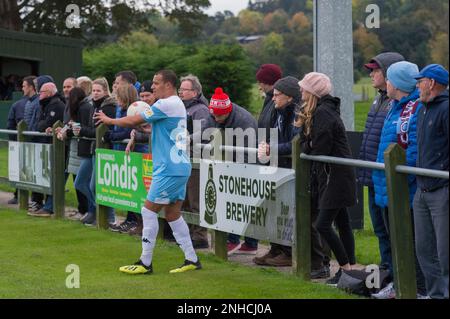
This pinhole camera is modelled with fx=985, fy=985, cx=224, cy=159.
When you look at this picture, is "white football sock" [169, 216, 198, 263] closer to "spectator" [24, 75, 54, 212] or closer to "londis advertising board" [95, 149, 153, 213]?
"londis advertising board" [95, 149, 153, 213]

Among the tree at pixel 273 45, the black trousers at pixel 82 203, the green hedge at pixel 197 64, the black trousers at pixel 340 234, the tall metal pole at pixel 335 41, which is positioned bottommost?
the black trousers at pixel 82 203

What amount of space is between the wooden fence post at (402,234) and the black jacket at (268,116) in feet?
9.40

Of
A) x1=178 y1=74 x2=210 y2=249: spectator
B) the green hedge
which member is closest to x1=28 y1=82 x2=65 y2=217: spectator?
x1=178 y1=74 x2=210 y2=249: spectator

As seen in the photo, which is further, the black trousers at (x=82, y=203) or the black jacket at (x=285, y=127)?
the black trousers at (x=82, y=203)

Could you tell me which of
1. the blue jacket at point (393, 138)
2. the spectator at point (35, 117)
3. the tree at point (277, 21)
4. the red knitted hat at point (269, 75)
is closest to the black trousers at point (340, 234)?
the blue jacket at point (393, 138)

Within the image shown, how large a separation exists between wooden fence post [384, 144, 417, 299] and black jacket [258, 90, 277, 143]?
2.87m

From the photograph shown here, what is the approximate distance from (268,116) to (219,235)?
1427mm

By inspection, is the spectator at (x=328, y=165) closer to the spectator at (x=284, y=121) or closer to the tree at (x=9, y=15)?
the spectator at (x=284, y=121)

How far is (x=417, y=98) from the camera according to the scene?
840 cm

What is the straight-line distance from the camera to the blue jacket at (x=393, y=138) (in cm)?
809

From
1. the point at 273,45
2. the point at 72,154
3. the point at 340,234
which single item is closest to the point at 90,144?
the point at 72,154

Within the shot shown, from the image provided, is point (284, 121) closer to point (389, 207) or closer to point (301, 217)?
point (301, 217)
